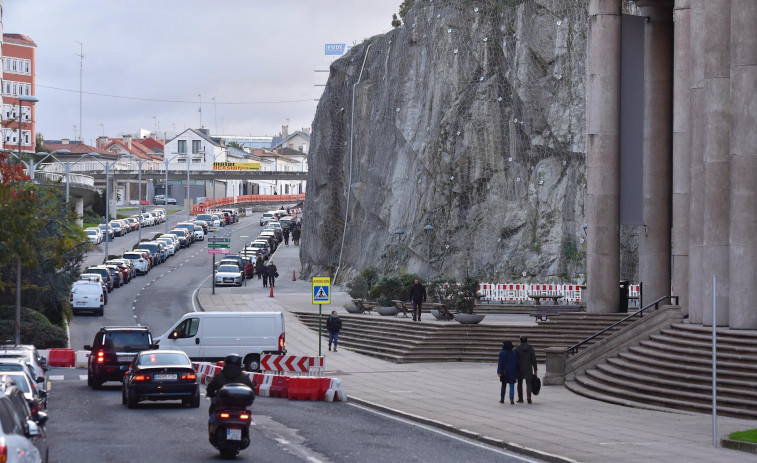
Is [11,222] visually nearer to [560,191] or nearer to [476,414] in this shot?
[476,414]

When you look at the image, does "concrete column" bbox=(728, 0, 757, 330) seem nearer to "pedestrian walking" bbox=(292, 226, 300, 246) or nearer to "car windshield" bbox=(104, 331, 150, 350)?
"car windshield" bbox=(104, 331, 150, 350)

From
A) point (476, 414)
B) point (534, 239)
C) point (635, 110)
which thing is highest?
point (635, 110)

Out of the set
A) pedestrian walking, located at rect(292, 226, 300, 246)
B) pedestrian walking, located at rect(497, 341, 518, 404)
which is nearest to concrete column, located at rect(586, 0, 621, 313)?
pedestrian walking, located at rect(497, 341, 518, 404)

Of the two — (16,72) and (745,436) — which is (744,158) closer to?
(745,436)

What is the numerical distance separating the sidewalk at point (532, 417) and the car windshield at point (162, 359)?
433 centimetres

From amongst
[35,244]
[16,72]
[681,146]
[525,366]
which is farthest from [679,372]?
[16,72]

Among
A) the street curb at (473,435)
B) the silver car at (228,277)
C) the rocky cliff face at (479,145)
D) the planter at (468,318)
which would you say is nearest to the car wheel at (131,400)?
the street curb at (473,435)

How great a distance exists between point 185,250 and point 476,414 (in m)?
76.5

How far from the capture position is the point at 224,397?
682 inches

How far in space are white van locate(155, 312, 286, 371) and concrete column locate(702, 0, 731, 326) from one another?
13.3 m

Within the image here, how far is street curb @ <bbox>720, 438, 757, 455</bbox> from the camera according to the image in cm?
1800

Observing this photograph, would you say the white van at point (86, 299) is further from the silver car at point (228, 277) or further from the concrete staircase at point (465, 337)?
the concrete staircase at point (465, 337)

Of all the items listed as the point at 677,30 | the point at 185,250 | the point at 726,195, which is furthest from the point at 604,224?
the point at 185,250

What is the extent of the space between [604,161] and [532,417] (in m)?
15.0
